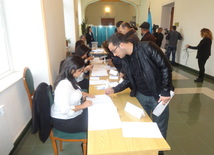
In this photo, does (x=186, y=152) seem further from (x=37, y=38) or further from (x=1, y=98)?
(x=37, y=38)

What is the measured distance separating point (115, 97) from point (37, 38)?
4.47 ft

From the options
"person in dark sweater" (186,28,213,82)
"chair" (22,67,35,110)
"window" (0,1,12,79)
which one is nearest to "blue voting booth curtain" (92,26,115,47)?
"person in dark sweater" (186,28,213,82)

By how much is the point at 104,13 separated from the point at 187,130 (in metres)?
12.9

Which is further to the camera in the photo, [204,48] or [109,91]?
[204,48]

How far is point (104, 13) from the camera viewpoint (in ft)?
45.0

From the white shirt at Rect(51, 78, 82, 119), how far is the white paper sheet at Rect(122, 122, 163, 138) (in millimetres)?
500

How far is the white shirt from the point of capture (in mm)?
1400

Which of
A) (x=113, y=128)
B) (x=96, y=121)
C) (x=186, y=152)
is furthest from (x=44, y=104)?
(x=186, y=152)

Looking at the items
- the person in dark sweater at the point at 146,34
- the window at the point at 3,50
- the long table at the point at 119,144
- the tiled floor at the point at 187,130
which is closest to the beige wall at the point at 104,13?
the person in dark sweater at the point at 146,34

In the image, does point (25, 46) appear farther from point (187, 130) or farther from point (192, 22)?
point (192, 22)

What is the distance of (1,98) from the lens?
5.74 ft

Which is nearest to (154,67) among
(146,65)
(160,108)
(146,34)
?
(146,65)

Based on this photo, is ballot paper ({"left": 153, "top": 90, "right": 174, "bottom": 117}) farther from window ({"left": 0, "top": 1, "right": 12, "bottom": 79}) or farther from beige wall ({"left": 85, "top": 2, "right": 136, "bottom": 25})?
beige wall ({"left": 85, "top": 2, "right": 136, "bottom": 25})

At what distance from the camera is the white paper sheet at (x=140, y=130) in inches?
43.6
